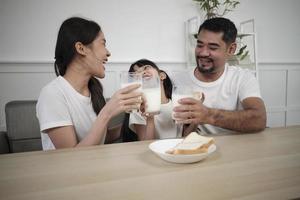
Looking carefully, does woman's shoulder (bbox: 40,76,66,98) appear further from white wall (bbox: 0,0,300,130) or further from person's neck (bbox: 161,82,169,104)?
white wall (bbox: 0,0,300,130)

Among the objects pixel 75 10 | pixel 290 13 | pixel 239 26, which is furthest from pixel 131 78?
pixel 290 13

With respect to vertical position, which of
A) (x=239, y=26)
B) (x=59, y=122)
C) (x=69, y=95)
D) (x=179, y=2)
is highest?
(x=179, y=2)

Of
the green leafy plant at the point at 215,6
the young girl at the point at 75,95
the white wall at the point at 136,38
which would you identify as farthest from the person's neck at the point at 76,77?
the green leafy plant at the point at 215,6

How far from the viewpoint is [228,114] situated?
4.48 feet

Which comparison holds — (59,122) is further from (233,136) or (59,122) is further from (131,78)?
(233,136)

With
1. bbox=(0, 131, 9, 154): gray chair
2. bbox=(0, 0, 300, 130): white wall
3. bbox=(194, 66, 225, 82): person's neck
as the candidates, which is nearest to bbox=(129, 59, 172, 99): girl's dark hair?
bbox=(194, 66, 225, 82): person's neck

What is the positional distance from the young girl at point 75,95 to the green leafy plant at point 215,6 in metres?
1.96

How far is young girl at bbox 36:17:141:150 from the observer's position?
3.86 ft

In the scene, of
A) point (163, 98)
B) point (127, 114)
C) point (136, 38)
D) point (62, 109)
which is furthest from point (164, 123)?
point (136, 38)

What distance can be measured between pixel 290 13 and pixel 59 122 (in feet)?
12.5

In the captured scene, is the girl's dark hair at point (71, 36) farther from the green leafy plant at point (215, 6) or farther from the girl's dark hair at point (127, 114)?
the green leafy plant at point (215, 6)

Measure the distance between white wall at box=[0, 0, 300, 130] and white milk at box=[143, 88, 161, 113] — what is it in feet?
5.47

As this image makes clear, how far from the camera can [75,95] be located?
135 cm

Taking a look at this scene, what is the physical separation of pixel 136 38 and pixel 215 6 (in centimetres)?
102
